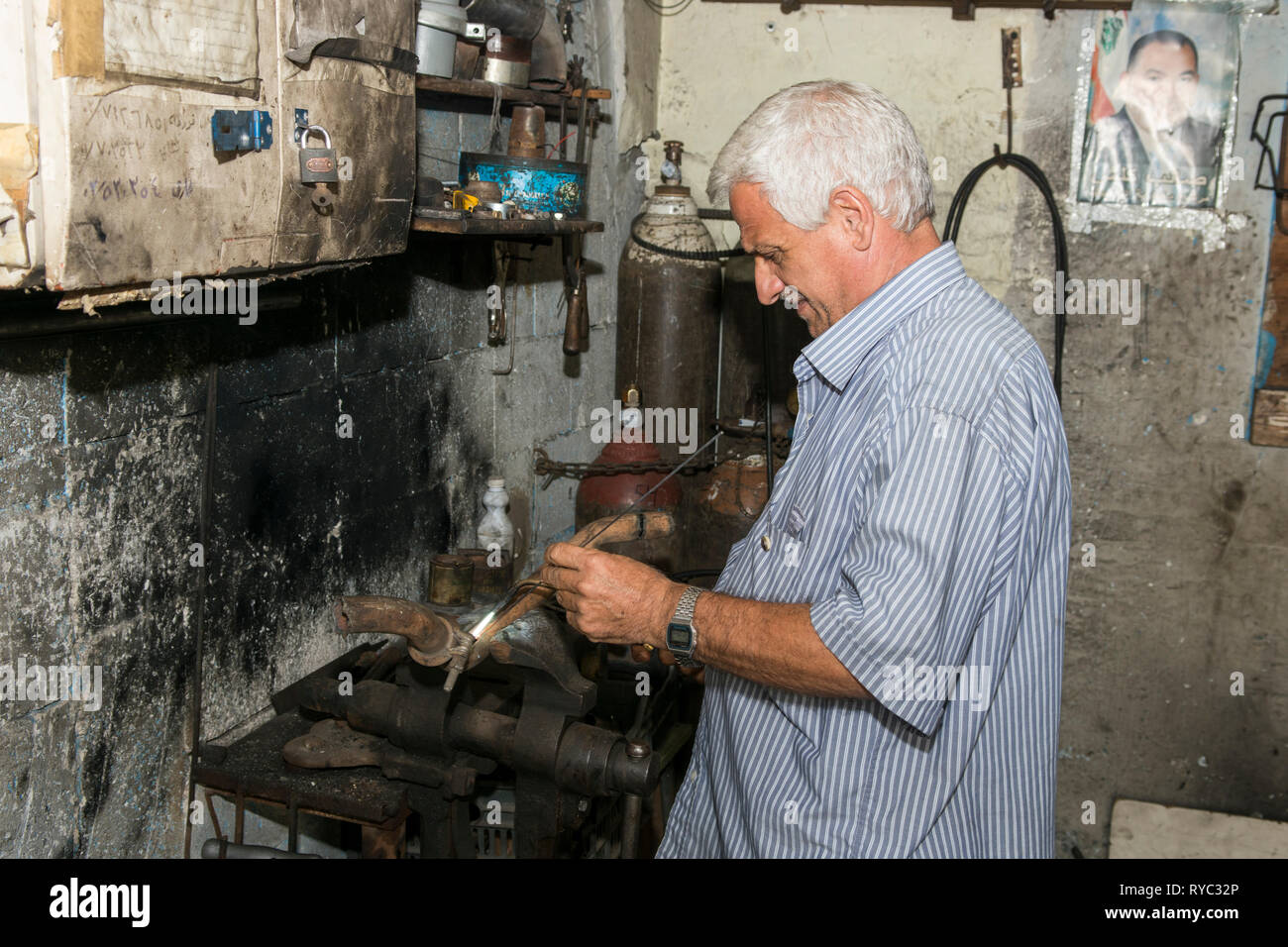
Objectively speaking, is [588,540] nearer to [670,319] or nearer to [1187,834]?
[670,319]

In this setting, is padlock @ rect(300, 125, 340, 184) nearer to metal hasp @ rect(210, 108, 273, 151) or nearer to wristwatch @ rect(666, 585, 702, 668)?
metal hasp @ rect(210, 108, 273, 151)

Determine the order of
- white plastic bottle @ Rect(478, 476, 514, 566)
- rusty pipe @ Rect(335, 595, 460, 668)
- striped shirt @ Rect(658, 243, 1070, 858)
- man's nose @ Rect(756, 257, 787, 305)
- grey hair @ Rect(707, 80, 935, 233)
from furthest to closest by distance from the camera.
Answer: white plastic bottle @ Rect(478, 476, 514, 566), rusty pipe @ Rect(335, 595, 460, 668), man's nose @ Rect(756, 257, 787, 305), grey hair @ Rect(707, 80, 935, 233), striped shirt @ Rect(658, 243, 1070, 858)

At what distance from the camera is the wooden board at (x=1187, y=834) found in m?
3.86

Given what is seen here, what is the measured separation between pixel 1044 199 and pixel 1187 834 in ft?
7.57

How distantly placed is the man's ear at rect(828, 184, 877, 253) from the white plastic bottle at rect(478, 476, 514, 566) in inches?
68.2

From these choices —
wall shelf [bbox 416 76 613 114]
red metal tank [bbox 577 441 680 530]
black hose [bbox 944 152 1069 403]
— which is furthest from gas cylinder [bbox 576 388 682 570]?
black hose [bbox 944 152 1069 403]

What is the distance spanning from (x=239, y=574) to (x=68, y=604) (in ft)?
1.38

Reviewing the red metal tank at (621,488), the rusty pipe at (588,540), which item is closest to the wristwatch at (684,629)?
the rusty pipe at (588,540)

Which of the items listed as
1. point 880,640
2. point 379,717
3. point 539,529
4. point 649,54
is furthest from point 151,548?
point 649,54

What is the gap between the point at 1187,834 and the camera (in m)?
3.94

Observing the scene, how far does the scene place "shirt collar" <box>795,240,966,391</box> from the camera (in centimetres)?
156

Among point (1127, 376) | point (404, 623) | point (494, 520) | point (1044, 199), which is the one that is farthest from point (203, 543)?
point (1127, 376)

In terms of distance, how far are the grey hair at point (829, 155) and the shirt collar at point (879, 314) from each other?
7 cm

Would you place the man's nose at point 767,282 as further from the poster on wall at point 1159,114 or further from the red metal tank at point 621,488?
the poster on wall at point 1159,114
